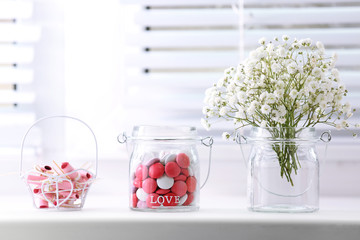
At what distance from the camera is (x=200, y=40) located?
168 cm

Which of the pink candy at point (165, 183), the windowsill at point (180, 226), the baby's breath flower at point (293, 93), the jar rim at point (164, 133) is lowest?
the windowsill at point (180, 226)

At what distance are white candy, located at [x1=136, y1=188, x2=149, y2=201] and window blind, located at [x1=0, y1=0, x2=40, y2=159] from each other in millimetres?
528

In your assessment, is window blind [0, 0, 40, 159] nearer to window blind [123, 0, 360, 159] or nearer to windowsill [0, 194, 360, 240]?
window blind [123, 0, 360, 159]

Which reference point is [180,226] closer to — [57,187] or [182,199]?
[182,199]

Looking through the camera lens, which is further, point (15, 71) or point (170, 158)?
point (15, 71)

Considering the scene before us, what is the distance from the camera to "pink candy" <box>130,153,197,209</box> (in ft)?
4.25

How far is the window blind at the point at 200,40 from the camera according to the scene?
164 cm

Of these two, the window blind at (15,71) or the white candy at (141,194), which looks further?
the window blind at (15,71)

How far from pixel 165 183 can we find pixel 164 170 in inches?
1.1

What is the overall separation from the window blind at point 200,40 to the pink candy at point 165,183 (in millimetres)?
346

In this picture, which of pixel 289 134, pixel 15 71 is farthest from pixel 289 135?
pixel 15 71

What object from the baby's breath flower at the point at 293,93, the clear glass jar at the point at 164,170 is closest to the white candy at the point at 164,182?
the clear glass jar at the point at 164,170

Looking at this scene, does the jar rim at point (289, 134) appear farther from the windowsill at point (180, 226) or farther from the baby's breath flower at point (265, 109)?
the windowsill at point (180, 226)

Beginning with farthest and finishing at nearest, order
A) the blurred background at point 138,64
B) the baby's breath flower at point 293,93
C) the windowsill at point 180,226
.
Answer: the blurred background at point 138,64 → the baby's breath flower at point 293,93 → the windowsill at point 180,226
